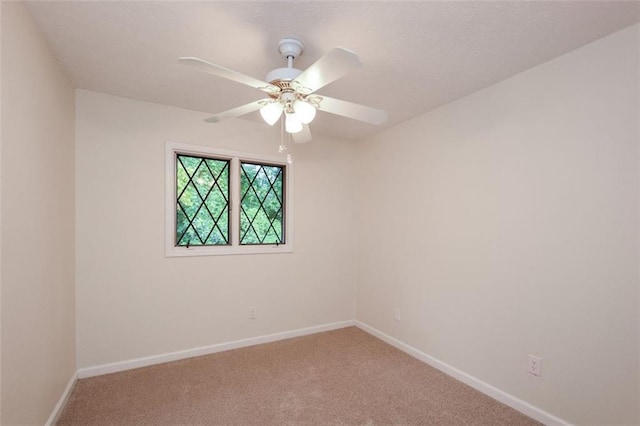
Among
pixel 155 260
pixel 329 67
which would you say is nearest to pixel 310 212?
pixel 155 260

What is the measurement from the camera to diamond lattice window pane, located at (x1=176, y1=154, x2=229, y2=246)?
2938 millimetres

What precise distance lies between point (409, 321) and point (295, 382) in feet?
4.18

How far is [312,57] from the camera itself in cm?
193

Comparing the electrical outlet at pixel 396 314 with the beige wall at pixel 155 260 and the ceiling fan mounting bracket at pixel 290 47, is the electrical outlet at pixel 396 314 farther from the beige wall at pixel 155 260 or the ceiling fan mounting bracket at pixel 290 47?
the ceiling fan mounting bracket at pixel 290 47

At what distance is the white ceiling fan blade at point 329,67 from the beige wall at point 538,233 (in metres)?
1.53

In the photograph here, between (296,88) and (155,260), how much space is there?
6.79 ft

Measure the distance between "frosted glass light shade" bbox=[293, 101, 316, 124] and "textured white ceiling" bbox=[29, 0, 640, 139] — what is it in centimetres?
41

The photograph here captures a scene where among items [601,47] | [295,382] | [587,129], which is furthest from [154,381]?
[601,47]

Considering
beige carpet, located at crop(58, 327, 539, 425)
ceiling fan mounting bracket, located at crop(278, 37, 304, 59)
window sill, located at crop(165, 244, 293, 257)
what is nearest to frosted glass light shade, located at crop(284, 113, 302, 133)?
ceiling fan mounting bracket, located at crop(278, 37, 304, 59)

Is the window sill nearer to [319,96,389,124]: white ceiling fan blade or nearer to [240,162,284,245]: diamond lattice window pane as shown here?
[240,162,284,245]: diamond lattice window pane

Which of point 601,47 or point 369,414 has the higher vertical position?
point 601,47

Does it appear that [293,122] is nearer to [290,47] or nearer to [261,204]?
[290,47]

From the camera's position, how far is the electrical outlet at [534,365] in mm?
2002

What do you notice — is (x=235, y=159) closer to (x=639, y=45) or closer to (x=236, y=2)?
(x=236, y=2)
